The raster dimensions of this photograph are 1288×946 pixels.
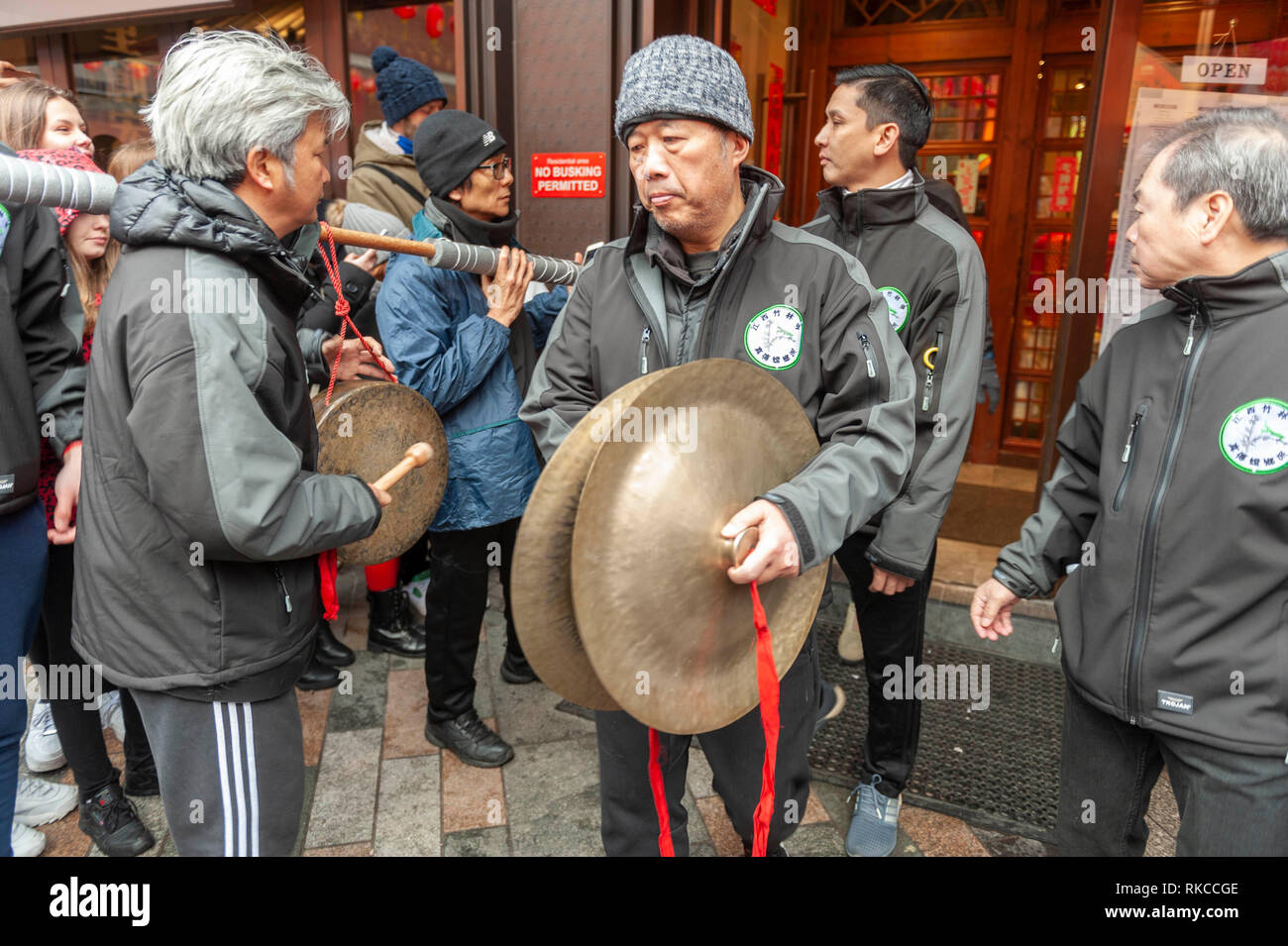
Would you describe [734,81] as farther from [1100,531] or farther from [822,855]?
[822,855]

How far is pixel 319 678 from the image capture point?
3619 mm

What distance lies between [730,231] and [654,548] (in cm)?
82

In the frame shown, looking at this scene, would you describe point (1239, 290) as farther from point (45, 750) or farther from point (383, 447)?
point (45, 750)

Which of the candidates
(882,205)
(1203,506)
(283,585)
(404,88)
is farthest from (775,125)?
(283,585)

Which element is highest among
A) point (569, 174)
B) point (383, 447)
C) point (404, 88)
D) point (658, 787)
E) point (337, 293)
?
point (404, 88)

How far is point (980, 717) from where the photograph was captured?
343cm

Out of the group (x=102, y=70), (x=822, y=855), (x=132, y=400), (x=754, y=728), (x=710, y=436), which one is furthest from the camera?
(x=102, y=70)

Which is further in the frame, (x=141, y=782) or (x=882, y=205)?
(x=141, y=782)

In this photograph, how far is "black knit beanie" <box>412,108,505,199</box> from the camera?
2.84m

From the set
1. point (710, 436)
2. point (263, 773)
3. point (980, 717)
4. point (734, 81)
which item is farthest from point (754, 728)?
point (980, 717)

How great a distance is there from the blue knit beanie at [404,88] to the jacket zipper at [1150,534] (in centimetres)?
361

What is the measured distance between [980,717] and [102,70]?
6457 millimetres

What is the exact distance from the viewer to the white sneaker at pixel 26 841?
8.40ft

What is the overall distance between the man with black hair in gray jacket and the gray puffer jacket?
58.2 inches
